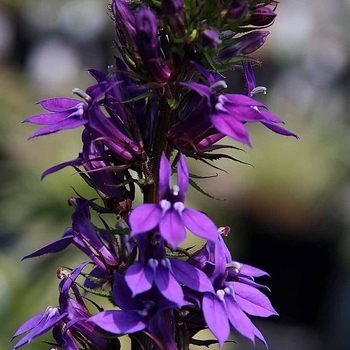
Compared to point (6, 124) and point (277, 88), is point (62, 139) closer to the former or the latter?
point (6, 124)

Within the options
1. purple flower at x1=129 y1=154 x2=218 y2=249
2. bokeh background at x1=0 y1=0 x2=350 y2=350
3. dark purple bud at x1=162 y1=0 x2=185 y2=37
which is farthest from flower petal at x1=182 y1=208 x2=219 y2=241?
bokeh background at x1=0 y1=0 x2=350 y2=350

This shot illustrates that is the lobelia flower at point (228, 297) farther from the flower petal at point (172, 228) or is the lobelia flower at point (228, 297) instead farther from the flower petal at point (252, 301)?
the flower petal at point (172, 228)

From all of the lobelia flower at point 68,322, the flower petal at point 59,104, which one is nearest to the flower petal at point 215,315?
the lobelia flower at point 68,322

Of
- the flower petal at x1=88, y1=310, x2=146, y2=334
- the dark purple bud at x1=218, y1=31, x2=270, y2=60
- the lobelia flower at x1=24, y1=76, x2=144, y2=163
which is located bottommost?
the flower petal at x1=88, y1=310, x2=146, y2=334

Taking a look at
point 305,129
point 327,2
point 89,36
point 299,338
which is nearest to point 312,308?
point 299,338

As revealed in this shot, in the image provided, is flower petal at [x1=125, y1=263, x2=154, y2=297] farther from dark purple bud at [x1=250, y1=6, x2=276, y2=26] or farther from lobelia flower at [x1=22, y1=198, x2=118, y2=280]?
dark purple bud at [x1=250, y1=6, x2=276, y2=26]

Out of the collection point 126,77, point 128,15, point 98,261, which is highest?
point 128,15
